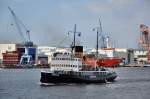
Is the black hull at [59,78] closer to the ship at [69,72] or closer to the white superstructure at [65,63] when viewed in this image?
the ship at [69,72]

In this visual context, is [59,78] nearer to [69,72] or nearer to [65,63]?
[69,72]

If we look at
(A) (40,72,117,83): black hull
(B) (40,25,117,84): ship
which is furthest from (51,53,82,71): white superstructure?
(A) (40,72,117,83): black hull

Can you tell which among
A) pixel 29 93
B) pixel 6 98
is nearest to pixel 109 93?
pixel 29 93

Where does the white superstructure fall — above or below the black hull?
above

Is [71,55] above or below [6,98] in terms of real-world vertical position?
above

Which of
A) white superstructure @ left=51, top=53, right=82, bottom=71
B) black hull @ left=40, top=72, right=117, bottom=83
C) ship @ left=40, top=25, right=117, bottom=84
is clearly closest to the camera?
black hull @ left=40, top=72, right=117, bottom=83

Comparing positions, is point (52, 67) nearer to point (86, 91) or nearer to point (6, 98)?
point (86, 91)

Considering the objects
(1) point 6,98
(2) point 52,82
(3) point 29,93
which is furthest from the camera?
(2) point 52,82

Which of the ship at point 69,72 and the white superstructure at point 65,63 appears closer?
the ship at point 69,72

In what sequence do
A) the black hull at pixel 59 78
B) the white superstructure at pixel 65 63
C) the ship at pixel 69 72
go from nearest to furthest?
the black hull at pixel 59 78 → the ship at pixel 69 72 → the white superstructure at pixel 65 63

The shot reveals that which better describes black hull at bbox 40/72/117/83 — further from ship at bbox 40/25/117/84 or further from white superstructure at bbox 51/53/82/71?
white superstructure at bbox 51/53/82/71

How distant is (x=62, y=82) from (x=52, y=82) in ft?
6.52

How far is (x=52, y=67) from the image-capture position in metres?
103

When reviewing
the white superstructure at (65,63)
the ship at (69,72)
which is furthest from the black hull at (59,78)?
the white superstructure at (65,63)
